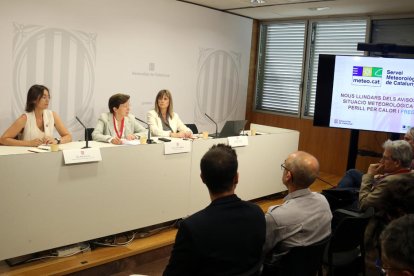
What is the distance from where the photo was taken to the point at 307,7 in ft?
18.6

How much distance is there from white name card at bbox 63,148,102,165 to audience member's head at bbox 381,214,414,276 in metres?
2.29

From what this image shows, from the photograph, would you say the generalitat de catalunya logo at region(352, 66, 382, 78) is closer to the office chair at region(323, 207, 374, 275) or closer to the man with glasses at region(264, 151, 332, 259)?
the office chair at region(323, 207, 374, 275)

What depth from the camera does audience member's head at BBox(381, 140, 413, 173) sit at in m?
2.88

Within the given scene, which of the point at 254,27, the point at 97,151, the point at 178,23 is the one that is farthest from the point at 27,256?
the point at 254,27

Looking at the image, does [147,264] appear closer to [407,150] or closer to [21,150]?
[21,150]

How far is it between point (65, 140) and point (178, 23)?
9.70ft

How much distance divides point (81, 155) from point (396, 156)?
87.1 inches

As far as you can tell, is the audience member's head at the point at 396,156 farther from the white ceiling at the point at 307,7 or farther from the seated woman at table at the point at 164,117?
the white ceiling at the point at 307,7

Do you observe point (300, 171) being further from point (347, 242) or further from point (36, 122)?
point (36, 122)

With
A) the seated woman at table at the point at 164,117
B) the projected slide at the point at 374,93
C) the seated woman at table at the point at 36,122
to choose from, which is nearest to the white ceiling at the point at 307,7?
the projected slide at the point at 374,93

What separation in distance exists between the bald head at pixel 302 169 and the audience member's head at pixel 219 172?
0.57m

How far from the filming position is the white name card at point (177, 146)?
355 cm

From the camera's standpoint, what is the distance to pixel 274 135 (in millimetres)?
4637

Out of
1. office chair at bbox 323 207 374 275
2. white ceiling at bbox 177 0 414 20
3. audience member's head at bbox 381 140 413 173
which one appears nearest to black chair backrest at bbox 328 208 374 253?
office chair at bbox 323 207 374 275
